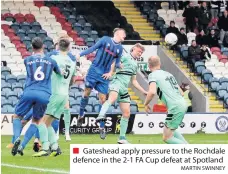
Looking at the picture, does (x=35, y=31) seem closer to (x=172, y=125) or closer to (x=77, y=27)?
(x=77, y=27)

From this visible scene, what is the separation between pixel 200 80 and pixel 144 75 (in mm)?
2053

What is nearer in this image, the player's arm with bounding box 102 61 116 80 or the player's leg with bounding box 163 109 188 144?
the player's leg with bounding box 163 109 188 144

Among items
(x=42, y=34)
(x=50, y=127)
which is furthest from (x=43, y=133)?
(x=42, y=34)

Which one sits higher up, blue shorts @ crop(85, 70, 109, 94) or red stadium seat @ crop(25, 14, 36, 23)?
red stadium seat @ crop(25, 14, 36, 23)

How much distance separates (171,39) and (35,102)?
16.8m

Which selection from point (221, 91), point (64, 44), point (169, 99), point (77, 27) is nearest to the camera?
point (169, 99)

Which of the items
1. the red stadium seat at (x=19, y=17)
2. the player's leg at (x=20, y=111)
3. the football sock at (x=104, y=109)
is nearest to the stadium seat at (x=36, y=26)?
the red stadium seat at (x=19, y=17)

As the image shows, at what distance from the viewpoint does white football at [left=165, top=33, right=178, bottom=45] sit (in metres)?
33.4

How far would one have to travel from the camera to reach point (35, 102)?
17.0 metres

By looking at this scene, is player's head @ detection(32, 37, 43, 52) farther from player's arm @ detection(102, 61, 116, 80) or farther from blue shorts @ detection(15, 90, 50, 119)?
player's arm @ detection(102, 61, 116, 80)

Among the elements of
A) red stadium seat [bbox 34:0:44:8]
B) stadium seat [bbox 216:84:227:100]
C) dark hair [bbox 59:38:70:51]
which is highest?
red stadium seat [bbox 34:0:44:8]

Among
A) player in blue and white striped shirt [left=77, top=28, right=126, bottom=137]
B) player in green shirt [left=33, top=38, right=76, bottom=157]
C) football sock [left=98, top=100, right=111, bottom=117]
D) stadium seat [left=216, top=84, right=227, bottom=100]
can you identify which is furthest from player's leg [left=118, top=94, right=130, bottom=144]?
stadium seat [left=216, top=84, right=227, bottom=100]

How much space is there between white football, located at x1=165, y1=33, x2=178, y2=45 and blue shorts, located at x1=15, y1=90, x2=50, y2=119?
16651 millimetres

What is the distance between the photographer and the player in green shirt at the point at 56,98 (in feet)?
56.5
